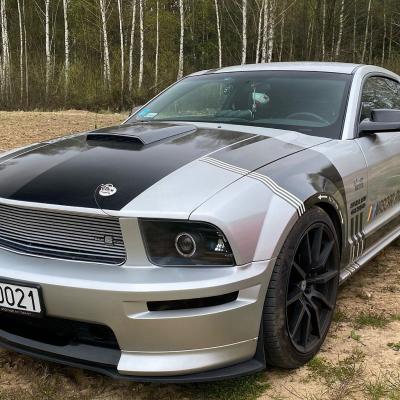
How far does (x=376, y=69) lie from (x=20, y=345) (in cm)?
312

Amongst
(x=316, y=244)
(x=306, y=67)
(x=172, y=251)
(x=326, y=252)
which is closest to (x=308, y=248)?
(x=316, y=244)

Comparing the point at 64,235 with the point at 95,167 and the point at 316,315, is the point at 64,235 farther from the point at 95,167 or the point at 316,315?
the point at 316,315

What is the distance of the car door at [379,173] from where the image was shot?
125 inches

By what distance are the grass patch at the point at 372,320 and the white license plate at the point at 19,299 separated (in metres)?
1.78

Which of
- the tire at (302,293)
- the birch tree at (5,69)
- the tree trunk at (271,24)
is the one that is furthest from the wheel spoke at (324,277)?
the birch tree at (5,69)

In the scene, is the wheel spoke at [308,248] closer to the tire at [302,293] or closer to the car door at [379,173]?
the tire at [302,293]

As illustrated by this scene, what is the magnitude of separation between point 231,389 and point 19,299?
988 millimetres

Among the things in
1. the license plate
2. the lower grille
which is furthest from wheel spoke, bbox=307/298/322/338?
the license plate

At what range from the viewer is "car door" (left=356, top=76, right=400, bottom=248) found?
10.5 ft

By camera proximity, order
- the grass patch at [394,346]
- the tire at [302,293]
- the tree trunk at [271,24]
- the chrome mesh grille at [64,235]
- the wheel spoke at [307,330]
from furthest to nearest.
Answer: the tree trunk at [271,24], the grass patch at [394,346], the wheel spoke at [307,330], the tire at [302,293], the chrome mesh grille at [64,235]

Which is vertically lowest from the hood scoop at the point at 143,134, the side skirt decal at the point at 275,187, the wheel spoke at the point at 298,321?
the wheel spoke at the point at 298,321

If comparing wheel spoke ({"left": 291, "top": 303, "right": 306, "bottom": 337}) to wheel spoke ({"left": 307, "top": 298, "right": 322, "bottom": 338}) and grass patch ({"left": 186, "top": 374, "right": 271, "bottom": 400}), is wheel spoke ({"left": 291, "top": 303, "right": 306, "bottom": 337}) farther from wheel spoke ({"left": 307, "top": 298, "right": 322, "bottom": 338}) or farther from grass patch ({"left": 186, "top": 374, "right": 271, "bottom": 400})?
grass patch ({"left": 186, "top": 374, "right": 271, "bottom": 400})

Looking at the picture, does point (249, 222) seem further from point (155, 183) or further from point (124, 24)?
point (124, 24)

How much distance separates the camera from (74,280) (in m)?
2.04
